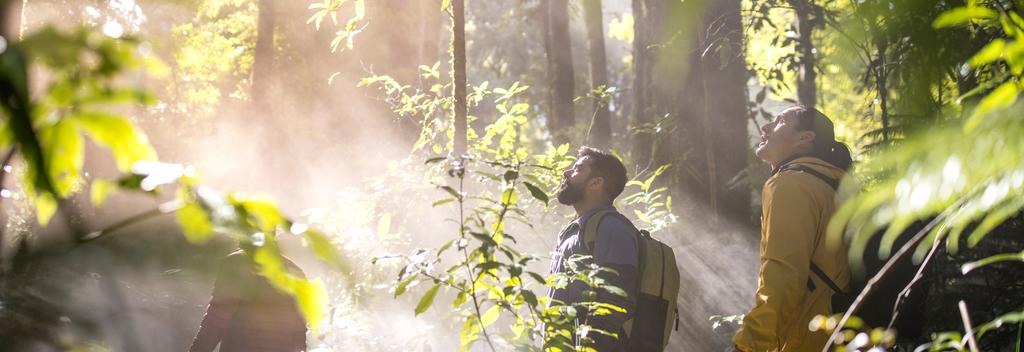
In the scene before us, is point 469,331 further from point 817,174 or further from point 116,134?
point 817,174

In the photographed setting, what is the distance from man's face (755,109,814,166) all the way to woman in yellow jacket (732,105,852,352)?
0.22m

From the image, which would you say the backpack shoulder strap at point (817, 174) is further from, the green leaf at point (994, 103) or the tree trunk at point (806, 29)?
the tree trunk at point (806, 29)

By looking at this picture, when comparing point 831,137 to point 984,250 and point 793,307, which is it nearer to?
point 793,307

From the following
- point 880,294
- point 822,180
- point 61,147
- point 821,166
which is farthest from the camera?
point 821,166

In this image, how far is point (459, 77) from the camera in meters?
4.41

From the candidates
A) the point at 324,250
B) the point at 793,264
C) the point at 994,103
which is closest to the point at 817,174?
the point at 793,264

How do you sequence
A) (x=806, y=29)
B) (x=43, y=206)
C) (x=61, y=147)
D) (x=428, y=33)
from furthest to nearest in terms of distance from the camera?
(x=428, y=33), (x=806, y=29), (x=43, y=206), (x=61, y=147)

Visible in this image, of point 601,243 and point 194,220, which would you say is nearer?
point 194,220

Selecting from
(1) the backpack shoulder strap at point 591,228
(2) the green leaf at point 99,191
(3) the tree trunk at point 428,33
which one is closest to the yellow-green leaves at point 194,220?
(2) the green leaf at point 99,191

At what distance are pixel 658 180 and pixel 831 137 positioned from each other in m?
4.67

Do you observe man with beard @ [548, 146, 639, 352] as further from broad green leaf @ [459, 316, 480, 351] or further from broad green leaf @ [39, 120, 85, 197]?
broad green leaf @ [39, 120, 85, 197]

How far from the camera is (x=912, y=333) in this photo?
317cm

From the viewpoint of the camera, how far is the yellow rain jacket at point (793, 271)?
3.22m

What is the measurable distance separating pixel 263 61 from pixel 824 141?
40.1 ft
